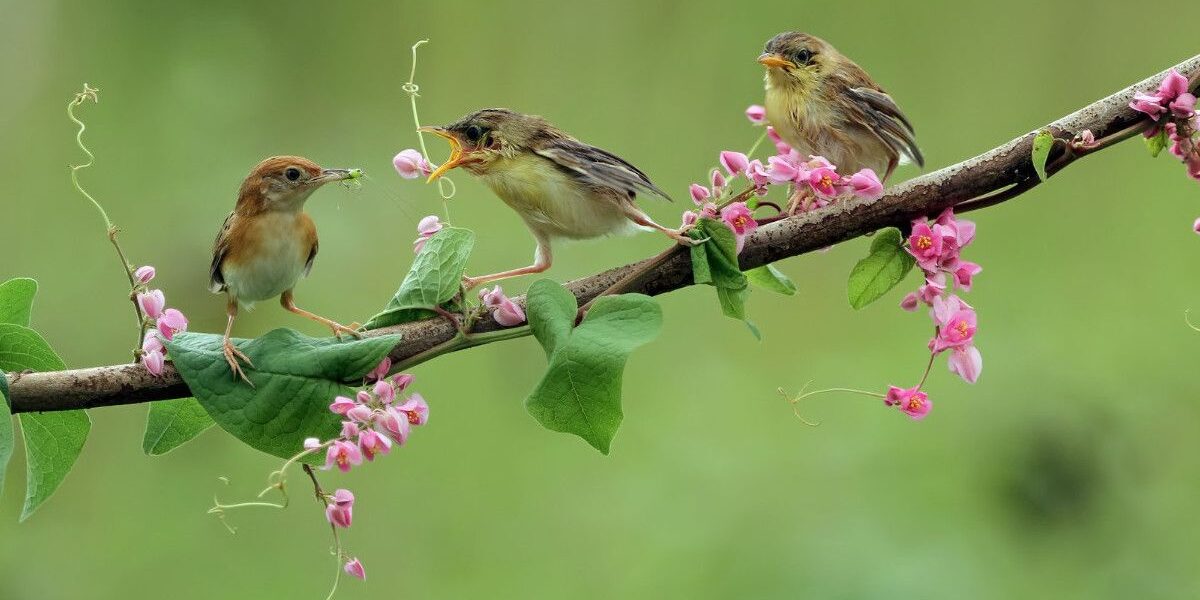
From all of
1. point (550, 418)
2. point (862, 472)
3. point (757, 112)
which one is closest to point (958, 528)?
point (862, 472)

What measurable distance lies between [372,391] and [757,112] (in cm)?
26

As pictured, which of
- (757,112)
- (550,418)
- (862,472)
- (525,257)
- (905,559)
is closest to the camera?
(550,418)

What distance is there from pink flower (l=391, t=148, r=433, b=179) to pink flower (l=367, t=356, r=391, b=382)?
81mm

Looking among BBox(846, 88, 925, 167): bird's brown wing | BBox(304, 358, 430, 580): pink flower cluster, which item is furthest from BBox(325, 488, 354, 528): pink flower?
BBox(846, 88, 925, 167): bird's brown wing

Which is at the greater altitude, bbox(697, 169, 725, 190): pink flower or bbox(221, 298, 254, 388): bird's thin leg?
→ bbox(697, 169, 725, 190): pink flower

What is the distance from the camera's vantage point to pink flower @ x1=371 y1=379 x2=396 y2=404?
0.46 meters

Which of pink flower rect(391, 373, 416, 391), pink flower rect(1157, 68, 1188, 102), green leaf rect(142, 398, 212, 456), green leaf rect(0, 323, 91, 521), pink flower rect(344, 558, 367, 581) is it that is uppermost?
pink flower rect(1157, 68, 1188, 102)

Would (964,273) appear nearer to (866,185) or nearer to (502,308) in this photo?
(866,185)

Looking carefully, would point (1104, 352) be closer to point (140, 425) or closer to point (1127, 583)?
point (1127, 583)

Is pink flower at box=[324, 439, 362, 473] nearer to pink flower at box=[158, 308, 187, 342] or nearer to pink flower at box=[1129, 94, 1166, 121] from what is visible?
pink flower at box=[158, 308, 187, 342]

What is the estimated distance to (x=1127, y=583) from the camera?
1386mm

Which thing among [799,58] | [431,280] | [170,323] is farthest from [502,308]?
[799,58]

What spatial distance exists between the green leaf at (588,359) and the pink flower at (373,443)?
56 mm

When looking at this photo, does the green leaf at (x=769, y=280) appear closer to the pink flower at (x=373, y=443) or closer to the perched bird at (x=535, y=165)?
the perched bird at (x=535, y=165)
